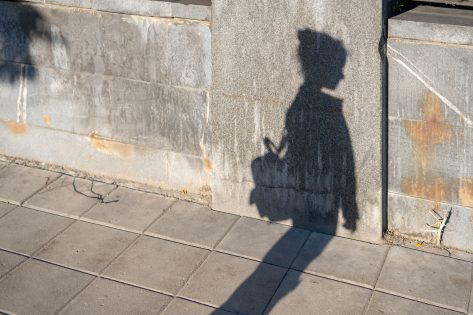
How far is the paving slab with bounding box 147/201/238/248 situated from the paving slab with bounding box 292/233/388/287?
90 centimetres

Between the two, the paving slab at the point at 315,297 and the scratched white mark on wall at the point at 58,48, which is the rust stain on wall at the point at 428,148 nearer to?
the paving slab at the point at 315,297

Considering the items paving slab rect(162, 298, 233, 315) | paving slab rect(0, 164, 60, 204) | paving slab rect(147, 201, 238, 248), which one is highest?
paving slab rect(0, 164, 60, 204)

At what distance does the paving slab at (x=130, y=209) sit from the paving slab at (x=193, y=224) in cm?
13

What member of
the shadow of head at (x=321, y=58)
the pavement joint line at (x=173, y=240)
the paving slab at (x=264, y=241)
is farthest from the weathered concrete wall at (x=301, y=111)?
the pavement joint line at (x=173, y=240)

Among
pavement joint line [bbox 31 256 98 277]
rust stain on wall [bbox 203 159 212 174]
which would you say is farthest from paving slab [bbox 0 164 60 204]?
rust stain on wall [bbox 203 159 212 174]

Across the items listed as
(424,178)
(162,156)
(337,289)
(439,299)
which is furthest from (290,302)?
(162,156)

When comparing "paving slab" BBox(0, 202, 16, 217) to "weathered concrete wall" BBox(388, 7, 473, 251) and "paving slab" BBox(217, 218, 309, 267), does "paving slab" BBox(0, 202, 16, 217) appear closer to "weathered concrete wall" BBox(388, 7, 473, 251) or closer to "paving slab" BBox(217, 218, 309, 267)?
"paving slab" BBox(217, 218, 309, 267)

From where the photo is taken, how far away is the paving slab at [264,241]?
315 inches

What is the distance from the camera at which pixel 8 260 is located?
8.05 meters

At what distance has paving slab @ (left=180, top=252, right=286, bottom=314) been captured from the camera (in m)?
7.32

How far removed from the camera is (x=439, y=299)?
7.32m

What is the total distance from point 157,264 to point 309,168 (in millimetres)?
1735

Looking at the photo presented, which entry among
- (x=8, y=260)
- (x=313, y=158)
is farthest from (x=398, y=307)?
(x=8, y=260)

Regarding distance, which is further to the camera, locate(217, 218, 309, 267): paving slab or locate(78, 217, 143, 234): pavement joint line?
locate(78, 217, 143, 234): pavement joint line
